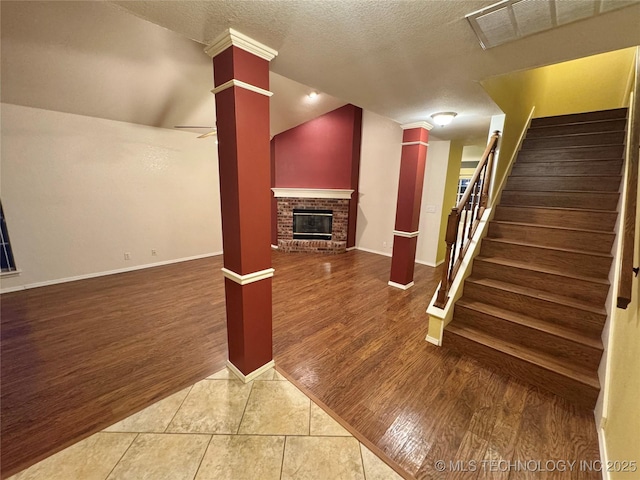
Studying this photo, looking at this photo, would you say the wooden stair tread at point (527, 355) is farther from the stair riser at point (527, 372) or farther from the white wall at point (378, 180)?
the white wall at point (378, 180)

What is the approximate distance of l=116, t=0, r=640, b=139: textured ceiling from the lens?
1258mm

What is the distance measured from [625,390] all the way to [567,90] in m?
5.17

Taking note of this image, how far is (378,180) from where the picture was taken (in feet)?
18.0

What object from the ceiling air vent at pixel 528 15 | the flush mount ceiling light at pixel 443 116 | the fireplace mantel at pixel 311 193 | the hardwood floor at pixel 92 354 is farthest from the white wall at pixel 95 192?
the ceiling air vent at pixel 528 15

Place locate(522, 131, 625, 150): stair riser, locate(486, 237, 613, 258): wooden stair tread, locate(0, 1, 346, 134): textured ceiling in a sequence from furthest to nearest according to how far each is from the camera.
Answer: locate(522, 131, 625, 150): stair riser → locate(486, 237, 613, 258): wooden stair tread → locate(0, 1, 346, 134): textured ceiling

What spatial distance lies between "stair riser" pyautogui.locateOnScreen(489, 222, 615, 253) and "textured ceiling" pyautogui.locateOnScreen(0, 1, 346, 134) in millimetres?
3554

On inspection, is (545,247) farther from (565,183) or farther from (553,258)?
(565,183)

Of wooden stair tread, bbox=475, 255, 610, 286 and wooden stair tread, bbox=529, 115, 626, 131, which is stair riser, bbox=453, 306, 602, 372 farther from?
wooden stair tread, bbox=529, 115, 626, 131

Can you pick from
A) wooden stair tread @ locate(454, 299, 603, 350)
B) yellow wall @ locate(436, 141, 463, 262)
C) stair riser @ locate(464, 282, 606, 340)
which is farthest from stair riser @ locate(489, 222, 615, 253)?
yellow wall @ locate(436, 141, 463, 262)

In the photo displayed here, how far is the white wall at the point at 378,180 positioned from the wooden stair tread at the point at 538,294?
2.97 m

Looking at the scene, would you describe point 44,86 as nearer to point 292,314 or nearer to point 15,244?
point 15,244

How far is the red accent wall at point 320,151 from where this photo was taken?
213 inches

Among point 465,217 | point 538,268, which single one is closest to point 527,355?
point 538,268

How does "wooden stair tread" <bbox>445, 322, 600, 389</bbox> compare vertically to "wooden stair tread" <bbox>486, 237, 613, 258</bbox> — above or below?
below
